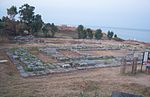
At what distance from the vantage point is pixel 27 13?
2792cm

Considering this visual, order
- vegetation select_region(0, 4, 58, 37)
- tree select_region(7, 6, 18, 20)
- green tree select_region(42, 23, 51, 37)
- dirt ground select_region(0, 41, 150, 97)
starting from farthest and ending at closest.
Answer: green tree select_region(42, 23, 51, 37) < tree select_region(7, 6, 18, 20) < vegetation select_region(0, 4, 58, 37) < dirt ground select_region(0, 41, 150, 97)

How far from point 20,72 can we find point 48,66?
2.05m

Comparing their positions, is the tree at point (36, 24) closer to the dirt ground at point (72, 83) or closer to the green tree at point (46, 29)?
the green tree at point (46, 29)

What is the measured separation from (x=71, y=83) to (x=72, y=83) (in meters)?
0.04

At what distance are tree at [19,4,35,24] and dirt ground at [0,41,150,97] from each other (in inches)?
588

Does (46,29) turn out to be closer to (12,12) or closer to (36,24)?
(36,24)

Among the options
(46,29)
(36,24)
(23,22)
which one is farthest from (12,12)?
(46,29)

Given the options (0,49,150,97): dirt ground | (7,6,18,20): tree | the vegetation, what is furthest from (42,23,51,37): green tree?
(0,49,150,97): dirt ground

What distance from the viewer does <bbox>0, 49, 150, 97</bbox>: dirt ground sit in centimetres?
955

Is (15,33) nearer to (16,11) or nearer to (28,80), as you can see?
(16,11)

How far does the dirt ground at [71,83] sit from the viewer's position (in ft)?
31.3

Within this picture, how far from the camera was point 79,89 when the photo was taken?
1015 cm

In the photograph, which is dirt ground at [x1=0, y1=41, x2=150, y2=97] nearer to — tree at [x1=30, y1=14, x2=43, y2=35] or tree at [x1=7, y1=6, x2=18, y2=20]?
tree at [x1=30, y1=14, x2=43, y2=35]

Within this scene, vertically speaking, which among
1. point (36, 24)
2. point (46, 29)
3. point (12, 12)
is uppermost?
point (12, 12)
